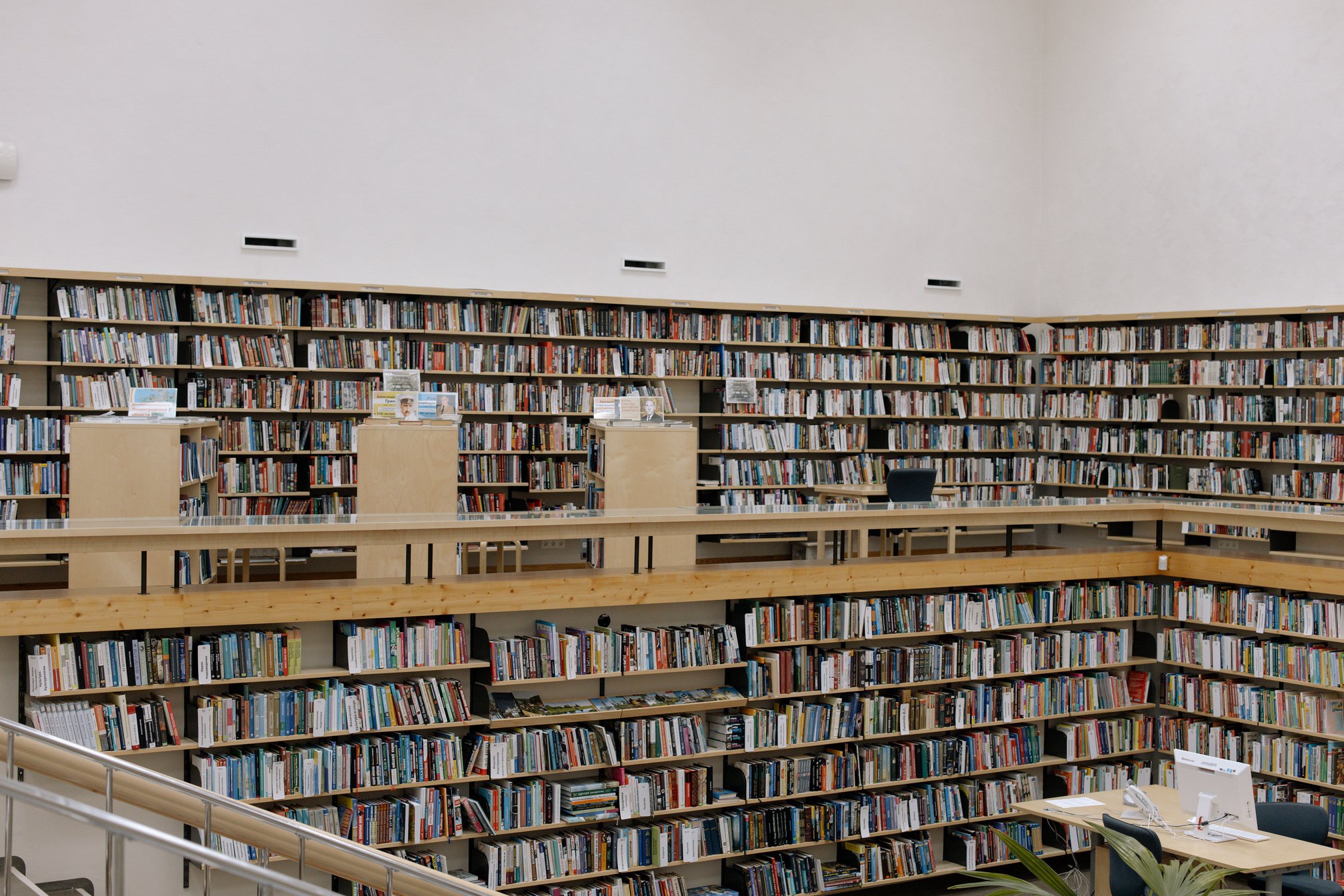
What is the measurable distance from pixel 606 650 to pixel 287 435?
4510 mm

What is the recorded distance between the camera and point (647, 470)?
693 cm

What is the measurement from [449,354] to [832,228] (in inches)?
160

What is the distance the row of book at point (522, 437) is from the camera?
9.80 meters

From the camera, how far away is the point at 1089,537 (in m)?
7.94

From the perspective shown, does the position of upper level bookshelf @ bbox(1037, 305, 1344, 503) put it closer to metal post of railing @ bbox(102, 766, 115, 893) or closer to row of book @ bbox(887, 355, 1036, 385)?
row of book @ bbox(887, 355, 1036, 385)

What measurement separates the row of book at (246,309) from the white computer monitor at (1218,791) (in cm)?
694

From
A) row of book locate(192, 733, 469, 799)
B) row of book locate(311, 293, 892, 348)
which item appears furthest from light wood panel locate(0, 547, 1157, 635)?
row of book locate(311, 293, 892, 348)

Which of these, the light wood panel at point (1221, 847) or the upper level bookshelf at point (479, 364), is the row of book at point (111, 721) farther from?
the upper level bookshelf at point (479, 364)

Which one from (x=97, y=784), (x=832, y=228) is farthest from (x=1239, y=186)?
(x=97, y=784)

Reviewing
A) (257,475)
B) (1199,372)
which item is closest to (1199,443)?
(1199,372)

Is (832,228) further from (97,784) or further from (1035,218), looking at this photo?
(97,784)

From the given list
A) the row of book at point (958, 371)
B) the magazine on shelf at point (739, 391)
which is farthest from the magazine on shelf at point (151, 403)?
the row of book at point (958, 371)

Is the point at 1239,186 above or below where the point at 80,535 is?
above

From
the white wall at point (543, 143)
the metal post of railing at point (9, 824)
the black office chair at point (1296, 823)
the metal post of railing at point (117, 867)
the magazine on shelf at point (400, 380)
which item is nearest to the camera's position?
the metal post of railing at point (9, 824)
